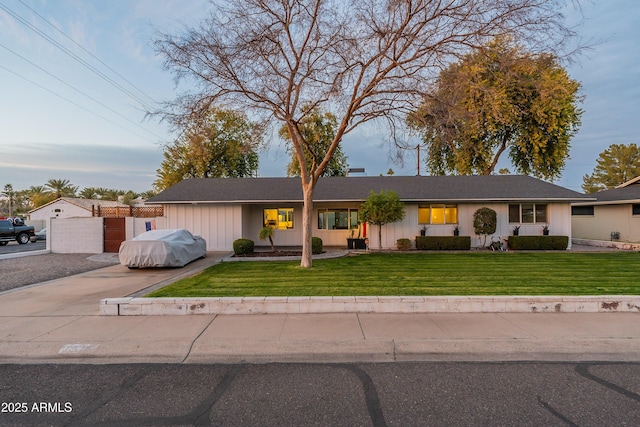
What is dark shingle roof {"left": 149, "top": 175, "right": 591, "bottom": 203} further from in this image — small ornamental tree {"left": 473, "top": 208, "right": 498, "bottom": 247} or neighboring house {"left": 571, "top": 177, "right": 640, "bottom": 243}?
neighboring house {"left": 571, "top": 177, "right": 640, "bottom": 243}

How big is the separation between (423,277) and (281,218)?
10.2 meters

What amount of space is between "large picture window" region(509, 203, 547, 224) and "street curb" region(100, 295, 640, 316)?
10.5 meters

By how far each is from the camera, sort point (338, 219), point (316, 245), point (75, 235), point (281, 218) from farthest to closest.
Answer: point (281, 218) → point (338, 219) → point (75, 235) → point (316, 245)

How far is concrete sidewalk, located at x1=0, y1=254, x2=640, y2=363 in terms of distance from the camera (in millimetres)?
4242

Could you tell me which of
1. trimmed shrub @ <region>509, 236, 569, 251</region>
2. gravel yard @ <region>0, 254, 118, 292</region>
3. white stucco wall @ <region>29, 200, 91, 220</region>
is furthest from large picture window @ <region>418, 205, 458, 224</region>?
white stucco wall @ <region>29, 200, 91, 220</region>

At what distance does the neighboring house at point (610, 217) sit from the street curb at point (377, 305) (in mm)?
13965

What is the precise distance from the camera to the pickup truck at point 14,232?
21266 mm

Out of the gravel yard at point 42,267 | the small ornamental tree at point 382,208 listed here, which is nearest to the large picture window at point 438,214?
the small ornamental tree at point 382,208

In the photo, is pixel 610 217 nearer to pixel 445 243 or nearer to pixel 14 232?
pixel 445 243

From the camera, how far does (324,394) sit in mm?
3283

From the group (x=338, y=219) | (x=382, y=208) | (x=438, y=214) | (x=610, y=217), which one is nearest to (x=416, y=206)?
(x=438, y=214)

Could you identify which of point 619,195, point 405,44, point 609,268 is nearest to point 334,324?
point 405,44

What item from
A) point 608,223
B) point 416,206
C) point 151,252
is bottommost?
point 151,252

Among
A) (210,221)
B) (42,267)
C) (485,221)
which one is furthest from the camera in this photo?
(210,221)
